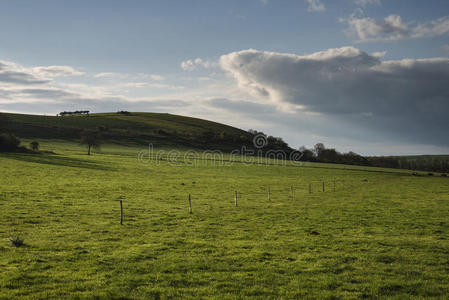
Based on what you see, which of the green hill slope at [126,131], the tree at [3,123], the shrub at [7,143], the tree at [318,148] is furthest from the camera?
the tree at [318,148]

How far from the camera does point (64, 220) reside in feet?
73.9

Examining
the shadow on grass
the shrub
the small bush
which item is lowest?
the small bush

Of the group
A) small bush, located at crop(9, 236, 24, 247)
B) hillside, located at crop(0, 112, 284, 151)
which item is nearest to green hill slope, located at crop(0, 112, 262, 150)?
hillside, located at crop(0, 112, 284, 151)

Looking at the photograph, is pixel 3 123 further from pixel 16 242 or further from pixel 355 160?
pixel 355 160

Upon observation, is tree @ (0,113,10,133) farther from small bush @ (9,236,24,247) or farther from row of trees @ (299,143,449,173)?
row of trees @ (299,143,449,173)

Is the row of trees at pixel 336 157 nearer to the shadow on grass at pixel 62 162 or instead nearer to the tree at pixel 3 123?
the shadow on grass at pixel 62 162

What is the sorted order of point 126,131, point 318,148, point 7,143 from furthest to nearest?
point 318,148 < point 126,131 < point 7,143

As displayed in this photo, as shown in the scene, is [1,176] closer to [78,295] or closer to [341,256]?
[78,295]

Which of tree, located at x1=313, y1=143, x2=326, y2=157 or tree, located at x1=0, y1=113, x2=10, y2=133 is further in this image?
tree, located at x1=313, y1=143, x2=326, y2=157

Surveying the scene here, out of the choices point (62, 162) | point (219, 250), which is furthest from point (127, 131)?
point (219, 250)

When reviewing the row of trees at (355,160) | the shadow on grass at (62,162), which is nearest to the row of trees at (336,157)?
the row of trees at (355,160)

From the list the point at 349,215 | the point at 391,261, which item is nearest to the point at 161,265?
the point at 391,261

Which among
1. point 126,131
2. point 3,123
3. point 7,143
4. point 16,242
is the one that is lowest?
point 16,242

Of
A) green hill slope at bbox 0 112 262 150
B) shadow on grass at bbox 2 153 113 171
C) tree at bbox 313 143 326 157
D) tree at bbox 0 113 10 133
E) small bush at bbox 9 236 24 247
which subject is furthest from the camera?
tree at bbox 313 143 326 157
